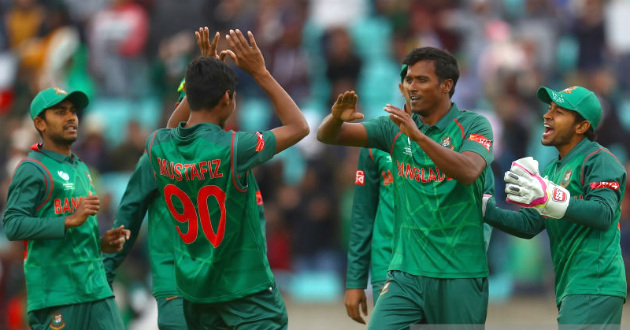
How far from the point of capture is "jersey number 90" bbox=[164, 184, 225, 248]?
6277 millimetres

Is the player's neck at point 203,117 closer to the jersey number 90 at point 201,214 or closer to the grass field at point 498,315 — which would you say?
the jersey number 90 at point 201,214

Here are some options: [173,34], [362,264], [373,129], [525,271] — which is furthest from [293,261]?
[373,129]

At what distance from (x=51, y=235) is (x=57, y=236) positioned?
4 cm

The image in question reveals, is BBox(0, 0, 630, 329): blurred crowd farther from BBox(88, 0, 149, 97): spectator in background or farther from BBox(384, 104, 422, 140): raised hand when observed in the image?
BBox(384, 104, 422, 140): raised hand

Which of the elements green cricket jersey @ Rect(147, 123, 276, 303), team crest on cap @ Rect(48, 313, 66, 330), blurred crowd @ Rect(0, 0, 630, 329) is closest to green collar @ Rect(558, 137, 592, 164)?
green cricket jersey @ Rect(147, 123, 276, 303)

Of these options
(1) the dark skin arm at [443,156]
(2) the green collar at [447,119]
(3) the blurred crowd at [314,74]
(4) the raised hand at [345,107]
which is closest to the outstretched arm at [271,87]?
(4) the raised hand at [345,107]

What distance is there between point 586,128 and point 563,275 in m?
1.07

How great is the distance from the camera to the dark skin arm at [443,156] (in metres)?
6.16

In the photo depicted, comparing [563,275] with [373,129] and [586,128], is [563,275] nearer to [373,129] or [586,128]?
[586,128]

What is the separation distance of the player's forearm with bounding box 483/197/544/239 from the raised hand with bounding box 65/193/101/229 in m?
2.71

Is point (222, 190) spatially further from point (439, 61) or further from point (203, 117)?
point (439, 61)

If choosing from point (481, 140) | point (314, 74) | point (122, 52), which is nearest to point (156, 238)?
point (481, 140)

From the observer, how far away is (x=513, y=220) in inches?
277

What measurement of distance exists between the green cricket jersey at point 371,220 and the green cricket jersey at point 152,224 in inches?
56.1
